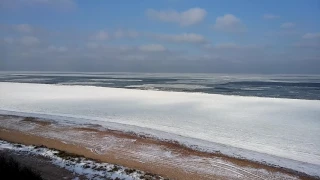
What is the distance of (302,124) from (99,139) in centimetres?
950

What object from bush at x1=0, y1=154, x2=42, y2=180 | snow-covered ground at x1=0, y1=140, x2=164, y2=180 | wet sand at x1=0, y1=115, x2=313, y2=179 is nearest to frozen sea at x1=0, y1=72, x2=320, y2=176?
wet sand at x1=0, y1=115, x2=313, y2=179

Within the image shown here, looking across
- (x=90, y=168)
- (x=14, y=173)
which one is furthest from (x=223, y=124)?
(x=14, y=173)

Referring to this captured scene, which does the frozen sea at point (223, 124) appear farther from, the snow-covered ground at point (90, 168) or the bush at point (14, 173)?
the bush at point (14, 173)

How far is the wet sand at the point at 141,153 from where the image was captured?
8.19 meters

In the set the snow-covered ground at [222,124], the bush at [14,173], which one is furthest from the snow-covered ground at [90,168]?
the snow-covered ground at [222,124]

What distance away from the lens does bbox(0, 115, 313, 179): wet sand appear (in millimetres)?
8188

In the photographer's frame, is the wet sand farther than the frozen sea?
No

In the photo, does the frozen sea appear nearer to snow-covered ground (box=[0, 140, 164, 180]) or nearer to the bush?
snow-covered ground (box=[0, 140, 164, 180])

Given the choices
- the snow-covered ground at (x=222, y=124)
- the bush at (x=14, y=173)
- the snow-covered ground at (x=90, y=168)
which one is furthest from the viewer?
the snow-covered ground at (x=222, y=124)

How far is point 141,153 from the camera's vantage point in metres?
9.78

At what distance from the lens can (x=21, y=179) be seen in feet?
17.2

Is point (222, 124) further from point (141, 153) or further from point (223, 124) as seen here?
point (141, 153)

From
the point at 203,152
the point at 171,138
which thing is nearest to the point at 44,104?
the point at 171,138

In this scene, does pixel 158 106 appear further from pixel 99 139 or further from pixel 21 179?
pixel 21 179
